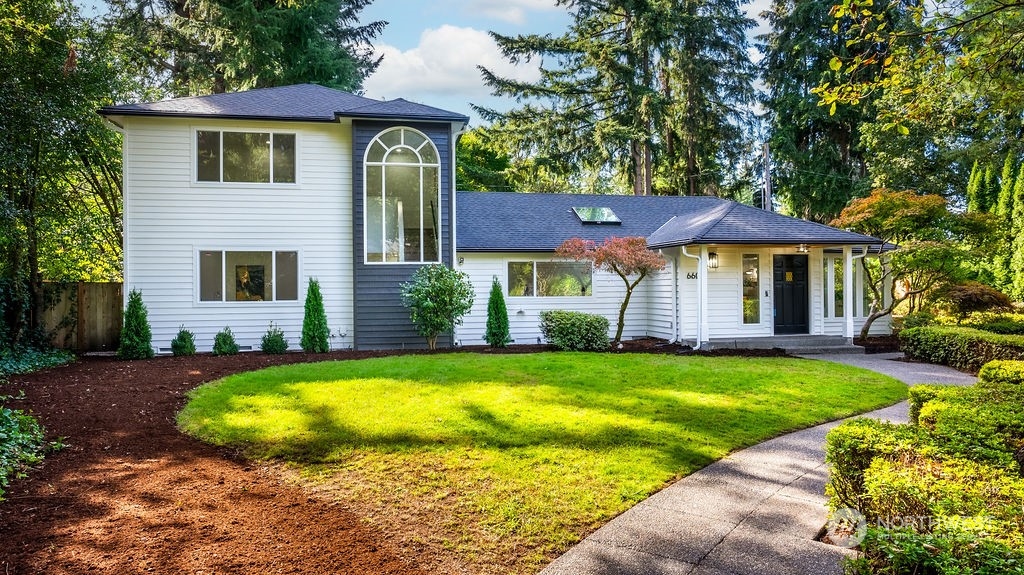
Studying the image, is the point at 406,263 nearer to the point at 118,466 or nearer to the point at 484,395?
the point at 484,395

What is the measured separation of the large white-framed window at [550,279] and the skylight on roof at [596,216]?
5.75 feet

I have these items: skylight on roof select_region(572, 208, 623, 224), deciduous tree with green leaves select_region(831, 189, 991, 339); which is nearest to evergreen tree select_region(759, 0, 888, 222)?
deciduous tree with green leaves select_region(831, 189, 991, 339)

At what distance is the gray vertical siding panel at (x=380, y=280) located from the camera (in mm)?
11766

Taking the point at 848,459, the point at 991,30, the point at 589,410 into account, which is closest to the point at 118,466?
the point at 589,410

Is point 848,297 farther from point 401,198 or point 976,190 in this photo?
point 401,198

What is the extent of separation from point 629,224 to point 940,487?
1301 centimetres

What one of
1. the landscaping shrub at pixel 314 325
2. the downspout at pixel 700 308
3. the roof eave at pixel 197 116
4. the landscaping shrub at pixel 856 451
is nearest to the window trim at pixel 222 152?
the roof eave at pixel 197 116

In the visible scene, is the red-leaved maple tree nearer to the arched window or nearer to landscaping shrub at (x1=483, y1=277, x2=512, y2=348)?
landscaping shrub at (x1=483, y1=277, x2=512, y2=348)

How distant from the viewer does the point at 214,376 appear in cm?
817

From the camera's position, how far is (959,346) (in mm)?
10031

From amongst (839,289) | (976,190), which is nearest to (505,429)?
(839,289)

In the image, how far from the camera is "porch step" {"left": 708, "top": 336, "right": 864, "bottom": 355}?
40.4ft

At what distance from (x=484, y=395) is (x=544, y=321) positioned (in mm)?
5381

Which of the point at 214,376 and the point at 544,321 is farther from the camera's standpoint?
the point at 544,321
